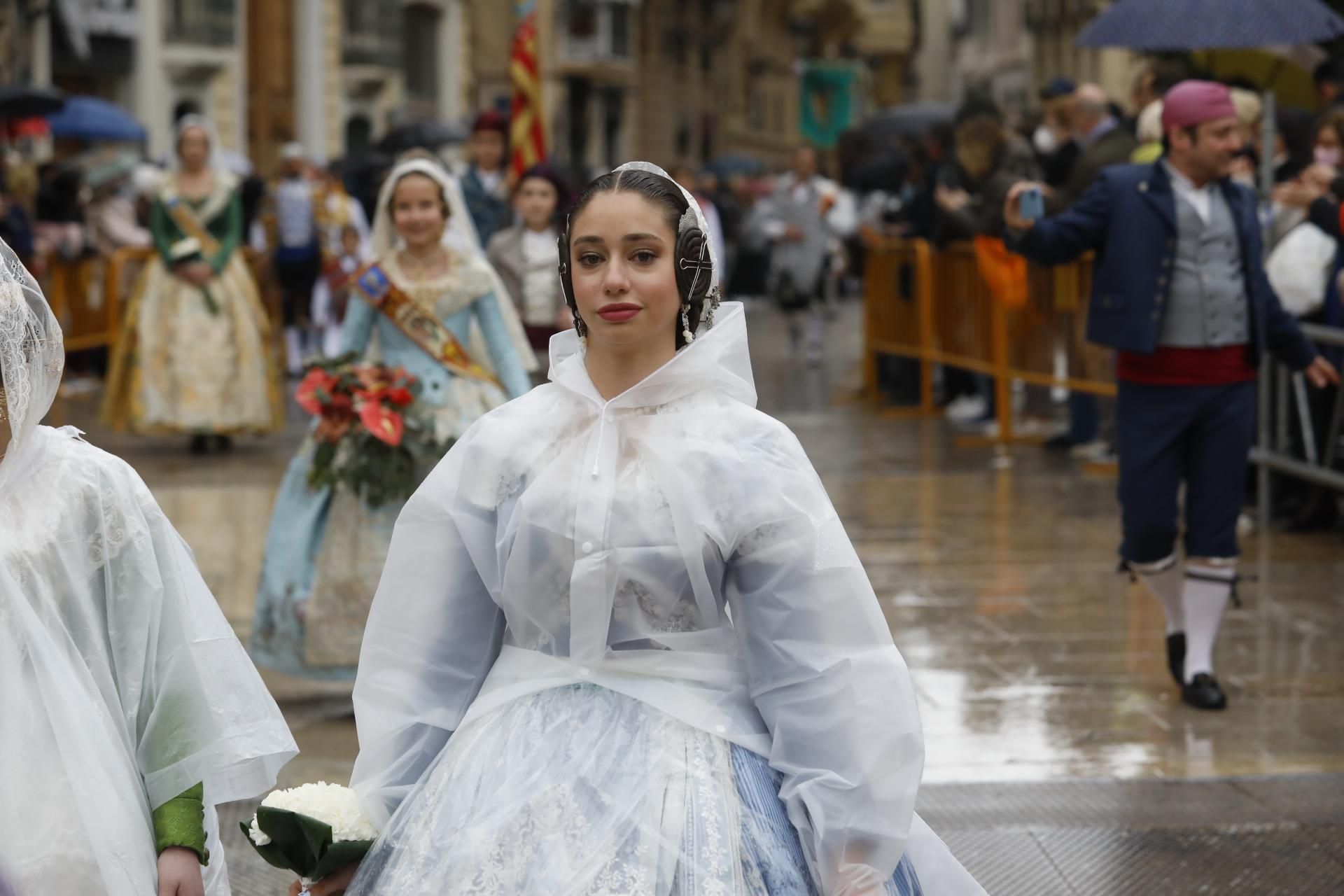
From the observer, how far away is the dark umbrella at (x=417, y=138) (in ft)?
65.5

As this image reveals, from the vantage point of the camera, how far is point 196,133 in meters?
12.5

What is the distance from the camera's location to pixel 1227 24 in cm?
1006

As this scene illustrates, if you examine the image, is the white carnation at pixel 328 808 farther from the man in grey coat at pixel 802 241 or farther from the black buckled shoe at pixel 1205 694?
the man in grey coat at pixel 802 241

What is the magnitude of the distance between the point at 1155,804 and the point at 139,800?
3212mm

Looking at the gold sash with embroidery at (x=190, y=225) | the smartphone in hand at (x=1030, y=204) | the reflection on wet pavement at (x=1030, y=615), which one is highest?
the smartphone in hand at (x=1030, y=204)

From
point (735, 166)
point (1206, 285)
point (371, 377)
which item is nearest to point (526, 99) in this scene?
point (371, 377)

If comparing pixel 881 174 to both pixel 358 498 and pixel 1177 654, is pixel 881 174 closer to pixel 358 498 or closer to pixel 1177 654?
pixel 1177 654

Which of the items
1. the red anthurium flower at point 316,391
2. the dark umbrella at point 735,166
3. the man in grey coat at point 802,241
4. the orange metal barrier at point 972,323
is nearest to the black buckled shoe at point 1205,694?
the red anthurium flower at point 316,391

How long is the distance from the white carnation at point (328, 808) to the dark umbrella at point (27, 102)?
629 inches

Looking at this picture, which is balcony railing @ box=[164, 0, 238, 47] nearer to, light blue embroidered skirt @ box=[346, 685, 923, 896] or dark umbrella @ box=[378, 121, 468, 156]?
dark umbrella @ box=[378, 121, 468, 156]

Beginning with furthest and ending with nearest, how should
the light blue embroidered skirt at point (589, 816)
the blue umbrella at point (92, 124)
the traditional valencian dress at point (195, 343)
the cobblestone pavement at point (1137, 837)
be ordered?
the blue umbrella at point (92, 124) → the traditional valencian dress at point (195, 343) → the cobblestone pavement at point (1137, 837) → the light blue embroidered skirt at point (589, 816)

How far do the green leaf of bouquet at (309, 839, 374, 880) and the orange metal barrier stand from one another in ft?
28.4

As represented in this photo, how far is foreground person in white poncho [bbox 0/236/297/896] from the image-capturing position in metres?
2.79

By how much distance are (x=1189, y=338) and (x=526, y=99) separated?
7.56 m
